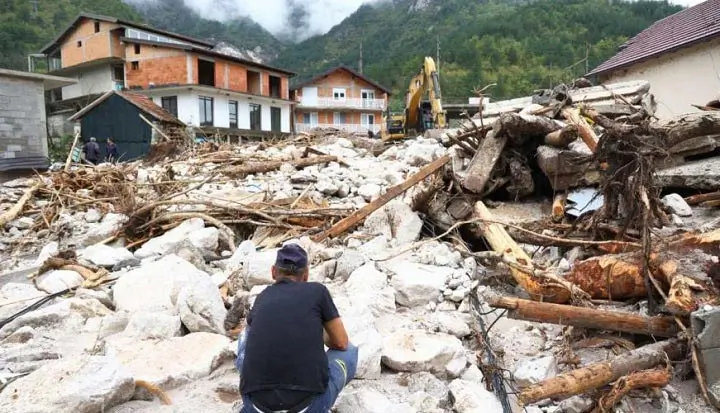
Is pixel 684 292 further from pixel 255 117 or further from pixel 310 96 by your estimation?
pixel 310 96

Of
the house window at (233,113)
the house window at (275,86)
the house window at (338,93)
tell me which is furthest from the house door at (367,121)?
the house window at (233,113)

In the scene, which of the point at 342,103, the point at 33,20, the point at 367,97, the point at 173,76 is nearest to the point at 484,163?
the point at 173,76

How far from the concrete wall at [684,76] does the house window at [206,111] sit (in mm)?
22428

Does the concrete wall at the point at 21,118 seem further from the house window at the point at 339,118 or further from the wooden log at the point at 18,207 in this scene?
the house window at the point at 339,118

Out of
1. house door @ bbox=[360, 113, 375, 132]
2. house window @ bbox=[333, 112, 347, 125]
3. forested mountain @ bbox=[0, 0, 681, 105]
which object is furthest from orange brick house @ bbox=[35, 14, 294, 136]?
house door @ bbox=[360, 113, 375, 132]

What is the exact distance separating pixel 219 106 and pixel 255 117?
3.13m

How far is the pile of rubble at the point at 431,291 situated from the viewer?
302 cm

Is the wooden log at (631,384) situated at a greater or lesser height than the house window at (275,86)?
lesser

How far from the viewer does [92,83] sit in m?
35.0

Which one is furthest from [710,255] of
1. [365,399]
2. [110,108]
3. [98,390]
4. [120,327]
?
[110,108]

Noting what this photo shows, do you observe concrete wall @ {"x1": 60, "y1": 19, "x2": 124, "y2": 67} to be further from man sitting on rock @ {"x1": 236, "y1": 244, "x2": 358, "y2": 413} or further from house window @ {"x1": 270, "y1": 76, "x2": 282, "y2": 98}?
man sitting on rock @ {"x1": 236, "y1": 244, "x2": 358, "y2": 413}

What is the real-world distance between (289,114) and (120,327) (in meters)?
32.9

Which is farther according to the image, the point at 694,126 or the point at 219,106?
the point at 219,106

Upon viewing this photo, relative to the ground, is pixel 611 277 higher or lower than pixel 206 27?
lower
